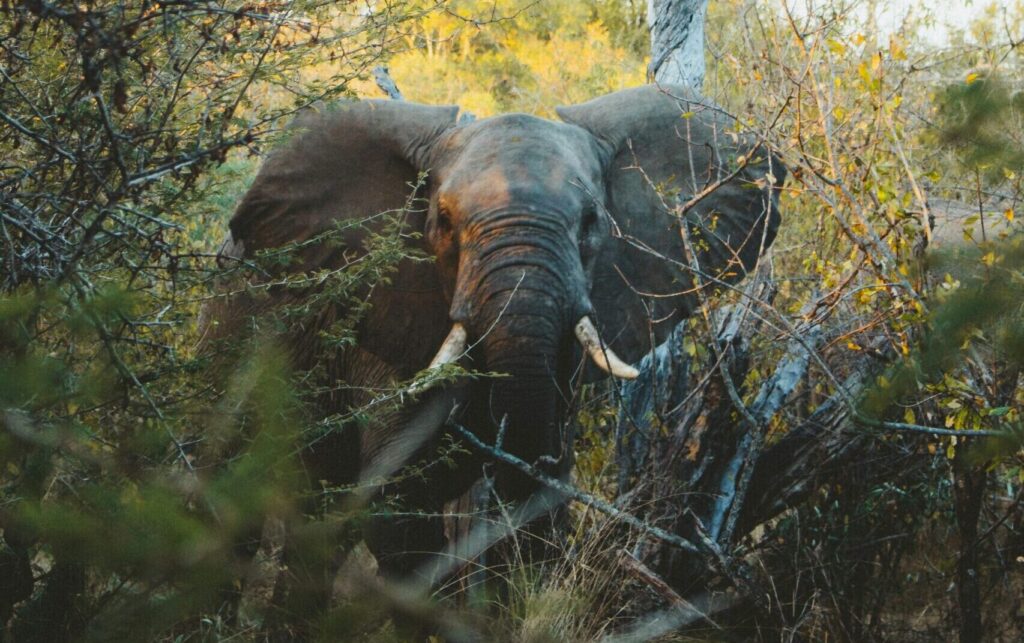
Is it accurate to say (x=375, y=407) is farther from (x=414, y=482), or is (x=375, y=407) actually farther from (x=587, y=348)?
(x=587, y=348)

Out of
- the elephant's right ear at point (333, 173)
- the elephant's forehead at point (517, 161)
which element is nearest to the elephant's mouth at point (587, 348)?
the elephant's forehead at point (517, 161)

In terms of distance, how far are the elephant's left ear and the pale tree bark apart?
4.58ft

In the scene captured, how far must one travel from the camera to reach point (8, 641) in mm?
2531

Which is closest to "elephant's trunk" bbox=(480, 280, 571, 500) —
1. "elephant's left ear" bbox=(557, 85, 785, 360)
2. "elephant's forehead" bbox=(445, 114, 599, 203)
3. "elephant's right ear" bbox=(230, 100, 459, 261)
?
"elephant's forehead" bbox=(445, 114, 599, 203)

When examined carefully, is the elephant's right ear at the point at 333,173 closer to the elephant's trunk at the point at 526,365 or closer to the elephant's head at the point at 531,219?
the elephant's head at the point at 531,219

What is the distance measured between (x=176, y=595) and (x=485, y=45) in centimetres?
1637

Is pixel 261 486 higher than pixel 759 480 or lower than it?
higher

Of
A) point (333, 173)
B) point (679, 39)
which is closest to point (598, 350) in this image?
point (333, 173)

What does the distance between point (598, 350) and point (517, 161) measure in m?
0.86

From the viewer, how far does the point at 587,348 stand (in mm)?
4828

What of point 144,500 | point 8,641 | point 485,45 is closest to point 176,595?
point 144,500

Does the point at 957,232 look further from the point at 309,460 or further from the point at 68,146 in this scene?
the point at 68,146

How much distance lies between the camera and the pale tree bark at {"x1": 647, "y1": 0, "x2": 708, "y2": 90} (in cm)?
734

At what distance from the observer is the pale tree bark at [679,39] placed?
24.1 feet
